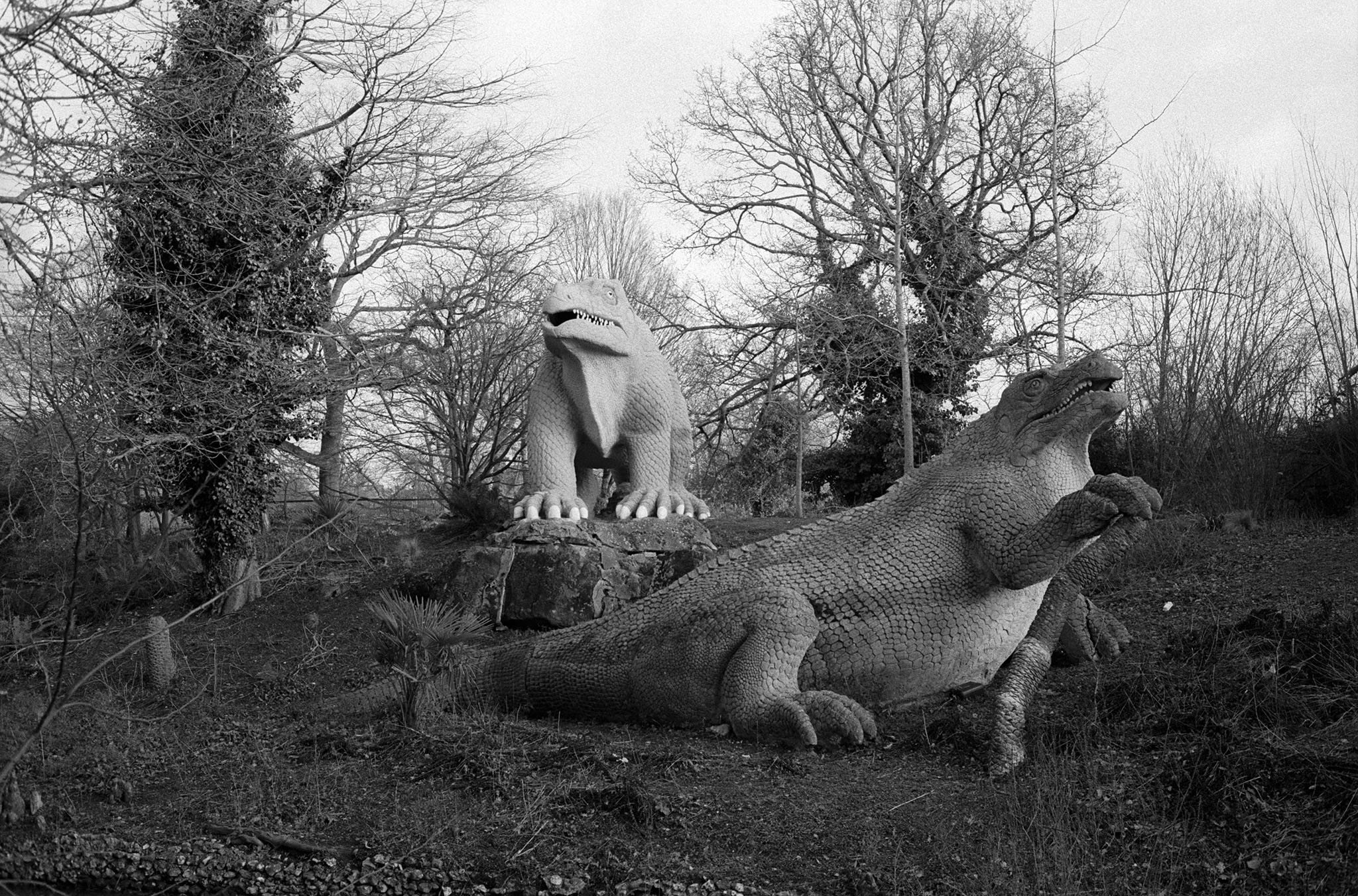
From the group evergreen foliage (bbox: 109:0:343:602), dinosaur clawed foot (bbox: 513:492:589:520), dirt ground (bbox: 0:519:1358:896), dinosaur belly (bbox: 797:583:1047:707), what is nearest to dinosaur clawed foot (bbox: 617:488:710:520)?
dinosaur clawed foot (bbox: 513:492:589:520)

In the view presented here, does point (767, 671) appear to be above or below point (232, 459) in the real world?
below

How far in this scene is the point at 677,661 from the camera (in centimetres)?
558

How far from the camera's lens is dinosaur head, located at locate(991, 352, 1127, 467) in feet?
17.9

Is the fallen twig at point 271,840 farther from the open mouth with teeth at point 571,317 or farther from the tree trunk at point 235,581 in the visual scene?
the tree trunk at point 235,581

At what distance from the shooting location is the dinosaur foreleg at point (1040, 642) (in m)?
4.87

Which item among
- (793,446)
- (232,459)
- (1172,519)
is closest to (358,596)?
(232,459)

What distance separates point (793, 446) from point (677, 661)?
15.9 m

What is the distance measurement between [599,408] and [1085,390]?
147 inches

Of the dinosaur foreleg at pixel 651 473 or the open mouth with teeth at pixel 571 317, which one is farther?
the dinosaur foreleg at pixel 651 473

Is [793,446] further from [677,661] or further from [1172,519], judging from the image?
[677,661]

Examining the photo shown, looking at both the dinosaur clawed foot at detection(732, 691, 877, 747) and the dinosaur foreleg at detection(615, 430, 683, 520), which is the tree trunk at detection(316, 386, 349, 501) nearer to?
the dinosaur foreleg at detection(615, 430, 683, 520)

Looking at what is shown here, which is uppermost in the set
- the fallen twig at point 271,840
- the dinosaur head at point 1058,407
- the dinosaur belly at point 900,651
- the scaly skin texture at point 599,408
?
the scaly skin texture at point 599,408

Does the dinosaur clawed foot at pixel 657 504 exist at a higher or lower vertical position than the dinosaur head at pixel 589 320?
lower

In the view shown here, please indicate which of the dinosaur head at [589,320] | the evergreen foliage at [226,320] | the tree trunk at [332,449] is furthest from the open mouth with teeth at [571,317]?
the tree trunk at [332,449]
